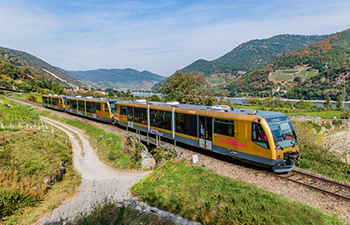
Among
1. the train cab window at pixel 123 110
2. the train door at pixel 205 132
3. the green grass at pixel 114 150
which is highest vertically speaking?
the train cab window at pixel 123 110

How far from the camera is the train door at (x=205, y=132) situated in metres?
13.4

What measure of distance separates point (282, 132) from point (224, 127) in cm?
303

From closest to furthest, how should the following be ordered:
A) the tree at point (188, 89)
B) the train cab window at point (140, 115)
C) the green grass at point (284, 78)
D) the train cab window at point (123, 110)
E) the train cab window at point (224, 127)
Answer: the train cab window at point (224, 127)
the train cab window at point (140, 115)
the train cab window at point (123, 110)
the tree at point (188, 89)
the green grass at point (284, 78)

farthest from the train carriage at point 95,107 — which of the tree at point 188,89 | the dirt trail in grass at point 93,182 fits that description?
the tree at point 188,89

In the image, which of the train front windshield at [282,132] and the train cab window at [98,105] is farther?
the train cab window at [98,105]

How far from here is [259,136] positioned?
10609mm

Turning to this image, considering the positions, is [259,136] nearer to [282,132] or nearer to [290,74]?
[282,132]

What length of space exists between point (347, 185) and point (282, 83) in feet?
538

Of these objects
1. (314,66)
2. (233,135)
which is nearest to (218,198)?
(233,135)

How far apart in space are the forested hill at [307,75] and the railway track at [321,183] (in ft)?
377

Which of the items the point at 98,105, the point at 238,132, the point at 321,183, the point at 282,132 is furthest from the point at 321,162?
the point at 98,105

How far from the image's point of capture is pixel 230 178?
35.1 ft

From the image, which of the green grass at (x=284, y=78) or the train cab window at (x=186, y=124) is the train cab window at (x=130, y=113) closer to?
the train cab window at (x=186, y=124)

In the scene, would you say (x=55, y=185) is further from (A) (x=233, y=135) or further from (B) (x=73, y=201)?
(A) (x=233, y=135)
